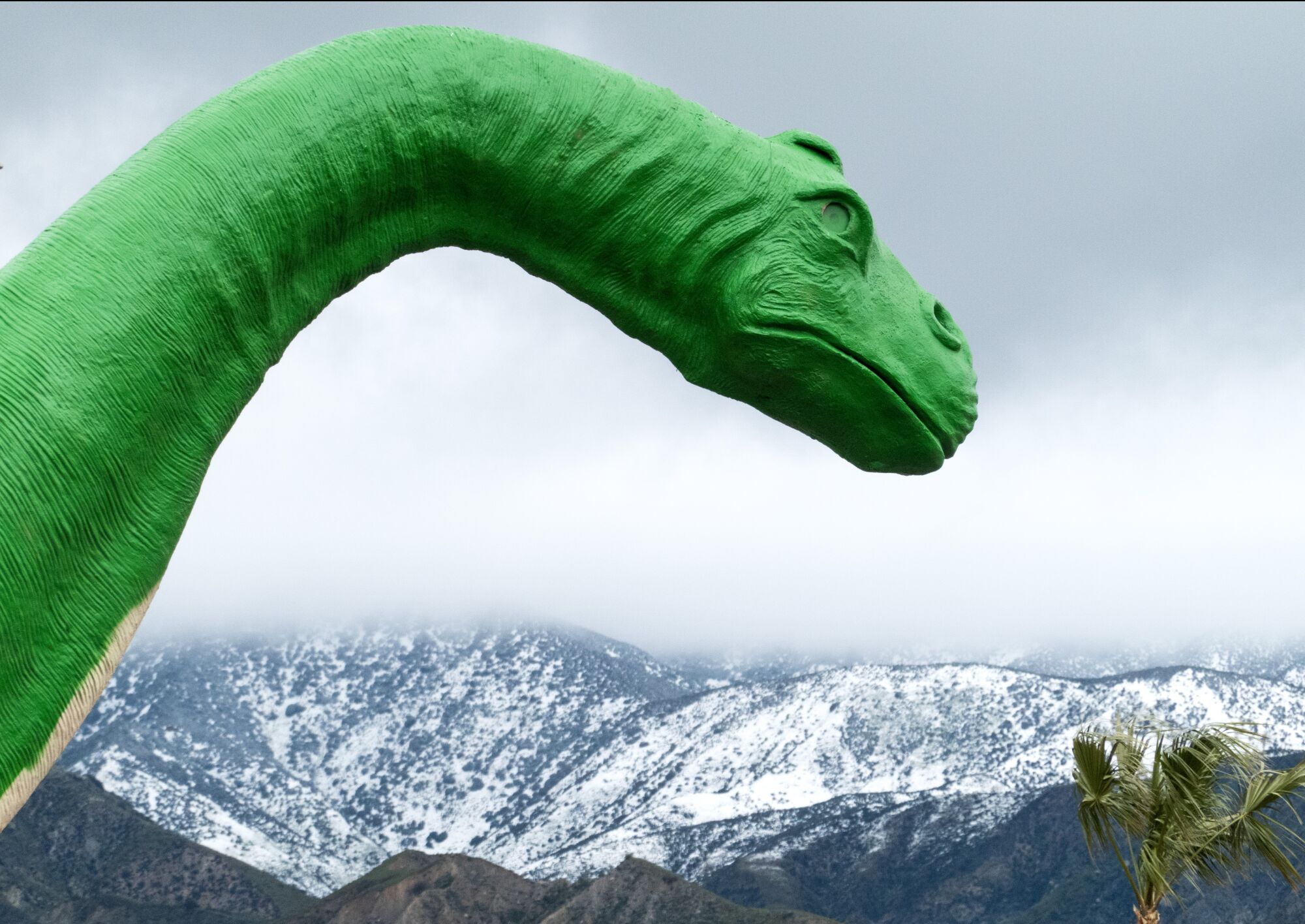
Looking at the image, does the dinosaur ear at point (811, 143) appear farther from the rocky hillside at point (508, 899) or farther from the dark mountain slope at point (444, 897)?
the dark mountain slope at point (444, 897)

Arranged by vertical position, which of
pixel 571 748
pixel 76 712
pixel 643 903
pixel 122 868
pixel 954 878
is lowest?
pixel 571 748

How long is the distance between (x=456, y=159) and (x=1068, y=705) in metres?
96.4

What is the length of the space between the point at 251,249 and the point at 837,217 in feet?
4.08

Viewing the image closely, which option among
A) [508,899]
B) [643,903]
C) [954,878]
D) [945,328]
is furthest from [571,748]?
[945,328]

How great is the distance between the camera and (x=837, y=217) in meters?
2.97

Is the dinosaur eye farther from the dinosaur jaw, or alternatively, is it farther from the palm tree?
the palm tree

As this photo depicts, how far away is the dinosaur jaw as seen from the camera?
7.76ft

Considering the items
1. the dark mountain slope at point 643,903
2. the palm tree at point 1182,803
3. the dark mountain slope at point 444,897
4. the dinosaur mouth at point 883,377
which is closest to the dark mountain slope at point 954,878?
the dark mountain slope at point 444,897

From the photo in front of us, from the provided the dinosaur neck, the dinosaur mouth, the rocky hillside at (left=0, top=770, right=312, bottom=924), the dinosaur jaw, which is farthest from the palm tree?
the rocky hillside at (left=0, top=770, right=312, bottom=924)

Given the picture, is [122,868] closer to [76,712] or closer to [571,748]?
[571,748]

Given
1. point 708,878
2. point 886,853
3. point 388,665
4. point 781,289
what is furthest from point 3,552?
point 388,665

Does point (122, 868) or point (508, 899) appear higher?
point (508, 899)

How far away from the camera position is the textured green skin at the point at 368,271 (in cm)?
237

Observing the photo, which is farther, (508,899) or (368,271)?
(508,899)
